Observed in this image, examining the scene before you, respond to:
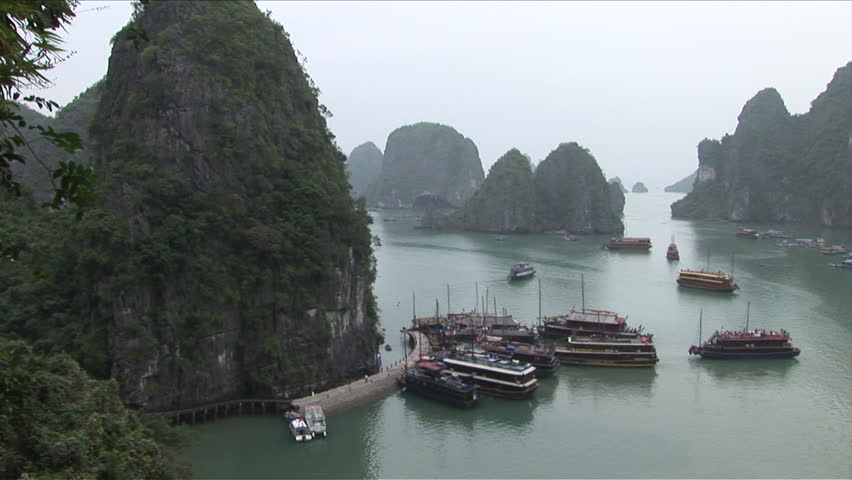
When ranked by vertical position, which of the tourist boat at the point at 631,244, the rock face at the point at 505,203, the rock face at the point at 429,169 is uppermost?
the rock face at the point at 429,169

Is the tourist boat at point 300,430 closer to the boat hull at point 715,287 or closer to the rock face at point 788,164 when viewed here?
the boat hull at point 715,287

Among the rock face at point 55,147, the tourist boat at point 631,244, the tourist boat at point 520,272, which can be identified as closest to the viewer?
the rock face at point 55,147

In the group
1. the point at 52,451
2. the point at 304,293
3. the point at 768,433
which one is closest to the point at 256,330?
the point at 304,293

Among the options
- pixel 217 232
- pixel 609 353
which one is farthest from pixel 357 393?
pixel 609 353

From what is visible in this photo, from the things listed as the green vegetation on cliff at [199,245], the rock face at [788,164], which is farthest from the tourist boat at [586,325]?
the rock face at [788,164]

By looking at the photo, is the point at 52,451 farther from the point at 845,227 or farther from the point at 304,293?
the point at 845,227
